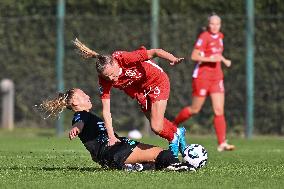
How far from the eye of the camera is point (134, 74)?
1170 cm

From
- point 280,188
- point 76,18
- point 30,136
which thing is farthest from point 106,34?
point 280,188

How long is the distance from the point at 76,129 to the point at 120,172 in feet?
2.09

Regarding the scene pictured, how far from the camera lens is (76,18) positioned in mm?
21547

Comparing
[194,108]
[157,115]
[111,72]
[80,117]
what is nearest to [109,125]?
[80,117]

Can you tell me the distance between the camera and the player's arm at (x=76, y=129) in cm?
1045

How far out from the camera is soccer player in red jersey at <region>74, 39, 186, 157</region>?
11.3 metres

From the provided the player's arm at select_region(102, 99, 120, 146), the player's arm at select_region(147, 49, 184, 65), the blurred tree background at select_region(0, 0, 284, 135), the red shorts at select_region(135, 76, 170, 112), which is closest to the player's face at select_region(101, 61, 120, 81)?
the player's arm at select_region(102, 99, 120, 146)

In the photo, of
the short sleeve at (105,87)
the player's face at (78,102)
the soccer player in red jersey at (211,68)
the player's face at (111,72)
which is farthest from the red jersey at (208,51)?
the player's face at (78,102)

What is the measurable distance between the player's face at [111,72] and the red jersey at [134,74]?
156 millimetres

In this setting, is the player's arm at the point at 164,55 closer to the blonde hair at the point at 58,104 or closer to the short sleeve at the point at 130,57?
the short sleeve at the point at 130,57

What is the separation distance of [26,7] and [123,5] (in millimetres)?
2087

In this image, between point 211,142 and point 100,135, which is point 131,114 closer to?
point 211,142

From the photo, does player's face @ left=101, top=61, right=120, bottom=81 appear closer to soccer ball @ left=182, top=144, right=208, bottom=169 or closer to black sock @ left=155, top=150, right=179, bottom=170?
black sock @ left=155, top=150, right=179, bottom=170

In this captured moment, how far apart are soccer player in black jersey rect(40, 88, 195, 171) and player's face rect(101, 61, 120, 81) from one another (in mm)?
390
